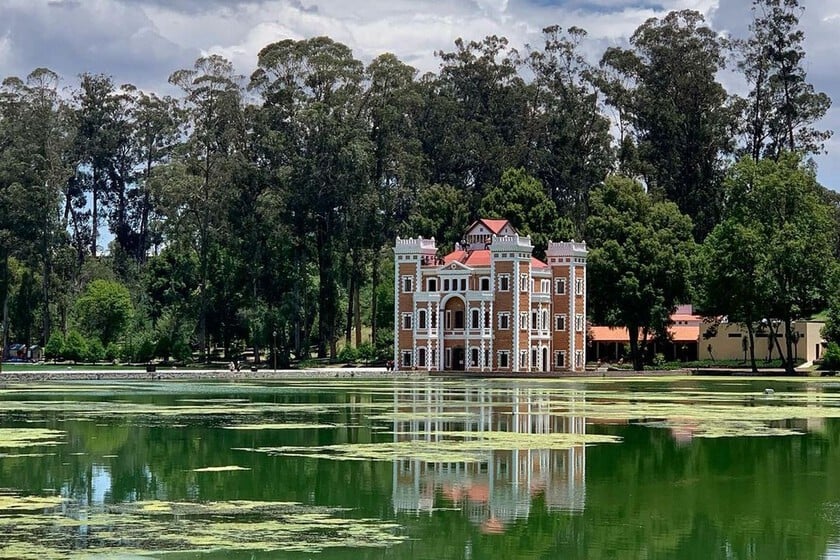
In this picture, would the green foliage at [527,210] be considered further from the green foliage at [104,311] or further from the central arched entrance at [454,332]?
the green foliage at [104,311]

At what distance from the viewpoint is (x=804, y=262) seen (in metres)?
82.9

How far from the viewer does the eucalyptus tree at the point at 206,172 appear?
315ft

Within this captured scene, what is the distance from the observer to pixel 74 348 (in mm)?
93188

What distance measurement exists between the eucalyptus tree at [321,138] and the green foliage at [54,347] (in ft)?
56.8

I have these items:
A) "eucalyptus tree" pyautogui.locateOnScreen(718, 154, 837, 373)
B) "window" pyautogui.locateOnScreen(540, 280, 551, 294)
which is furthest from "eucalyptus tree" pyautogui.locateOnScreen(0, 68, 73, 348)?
"eucalyptus tree" pyautogui.locateOnScreen(718, 154, 837, 373)

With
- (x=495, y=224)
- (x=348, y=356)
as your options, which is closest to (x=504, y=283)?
(x=495, y=224)

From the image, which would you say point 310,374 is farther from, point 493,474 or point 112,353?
point 493,474

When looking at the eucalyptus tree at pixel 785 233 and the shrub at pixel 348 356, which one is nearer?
the eucalyptus tree at pixel 785 233

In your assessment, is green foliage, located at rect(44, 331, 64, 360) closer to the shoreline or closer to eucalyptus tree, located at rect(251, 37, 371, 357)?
the shoreline

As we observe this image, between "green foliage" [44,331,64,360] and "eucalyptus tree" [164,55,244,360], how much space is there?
949cm

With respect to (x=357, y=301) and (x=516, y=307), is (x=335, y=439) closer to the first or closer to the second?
(x=516, y=307)

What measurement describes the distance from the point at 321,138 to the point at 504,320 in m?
17.4

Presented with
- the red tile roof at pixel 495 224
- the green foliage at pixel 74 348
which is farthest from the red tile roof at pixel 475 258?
the green foliage at pixel 74 348

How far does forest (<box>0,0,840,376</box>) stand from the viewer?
90562 mm
